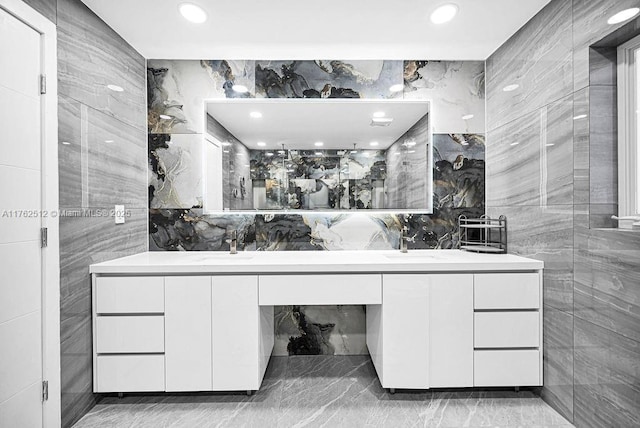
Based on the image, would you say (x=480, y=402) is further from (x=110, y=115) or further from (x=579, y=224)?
(x=110, y=115)

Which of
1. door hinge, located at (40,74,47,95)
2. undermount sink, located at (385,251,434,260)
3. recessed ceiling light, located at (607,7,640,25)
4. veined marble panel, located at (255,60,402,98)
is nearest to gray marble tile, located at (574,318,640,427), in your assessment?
undermount sink, located at (385,251,434,260)

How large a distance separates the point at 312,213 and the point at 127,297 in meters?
1.34

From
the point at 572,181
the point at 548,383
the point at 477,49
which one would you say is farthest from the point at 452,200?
the point at 548,383

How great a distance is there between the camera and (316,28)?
2053mm

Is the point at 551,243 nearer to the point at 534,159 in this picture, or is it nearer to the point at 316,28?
the point at 534,159

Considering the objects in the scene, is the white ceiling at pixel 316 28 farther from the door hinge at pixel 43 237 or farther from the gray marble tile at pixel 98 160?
the door hinge at pixel 43 237

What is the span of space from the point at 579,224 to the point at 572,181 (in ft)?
0.77

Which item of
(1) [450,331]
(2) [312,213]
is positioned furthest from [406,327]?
(2) [312,213]

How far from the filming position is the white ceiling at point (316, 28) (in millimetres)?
1843

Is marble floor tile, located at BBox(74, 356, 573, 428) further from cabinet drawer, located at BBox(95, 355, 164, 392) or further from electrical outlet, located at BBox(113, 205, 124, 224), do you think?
electrical outlet, located at BBox(113, 205, 124, 224)

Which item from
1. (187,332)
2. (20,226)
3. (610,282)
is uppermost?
(20,226)

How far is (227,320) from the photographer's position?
189cm

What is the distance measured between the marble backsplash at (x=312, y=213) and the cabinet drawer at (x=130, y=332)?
0.72m

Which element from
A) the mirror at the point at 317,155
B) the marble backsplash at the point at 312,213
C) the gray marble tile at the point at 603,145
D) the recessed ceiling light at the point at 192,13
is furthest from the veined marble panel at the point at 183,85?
the gray marble tile at the point at 603,145
